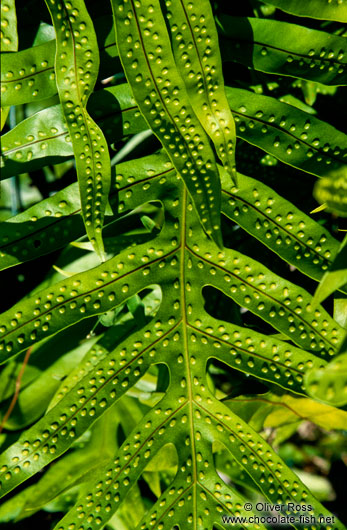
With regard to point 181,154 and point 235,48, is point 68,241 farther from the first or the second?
point 235,48

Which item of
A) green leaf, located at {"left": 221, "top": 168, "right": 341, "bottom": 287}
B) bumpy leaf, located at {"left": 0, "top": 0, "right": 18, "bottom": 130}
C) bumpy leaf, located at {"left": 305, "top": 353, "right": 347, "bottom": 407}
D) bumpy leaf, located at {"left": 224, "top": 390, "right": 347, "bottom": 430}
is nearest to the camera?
bumpy leaf, located at {"left": 305, "top": 353, "right": 347, "bottom": 407}

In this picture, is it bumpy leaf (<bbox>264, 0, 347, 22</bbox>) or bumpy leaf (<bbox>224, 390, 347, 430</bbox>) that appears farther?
bumpy leaf (<bbox>224, 390, 347, 430</bbox>)

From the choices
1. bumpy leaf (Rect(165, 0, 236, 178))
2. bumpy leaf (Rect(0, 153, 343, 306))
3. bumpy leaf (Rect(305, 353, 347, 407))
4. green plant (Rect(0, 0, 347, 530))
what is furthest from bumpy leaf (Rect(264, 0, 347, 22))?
bumpy leaf (Rect(305, 353, 347, 407))

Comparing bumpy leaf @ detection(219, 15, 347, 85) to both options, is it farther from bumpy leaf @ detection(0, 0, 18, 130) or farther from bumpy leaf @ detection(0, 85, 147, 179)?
bumpy leaf @ detection(0, 0, 18, 130)

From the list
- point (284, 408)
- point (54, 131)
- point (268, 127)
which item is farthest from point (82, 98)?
point (284, 408)

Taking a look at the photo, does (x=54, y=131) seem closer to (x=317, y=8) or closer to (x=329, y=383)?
(x=317, y=8)
